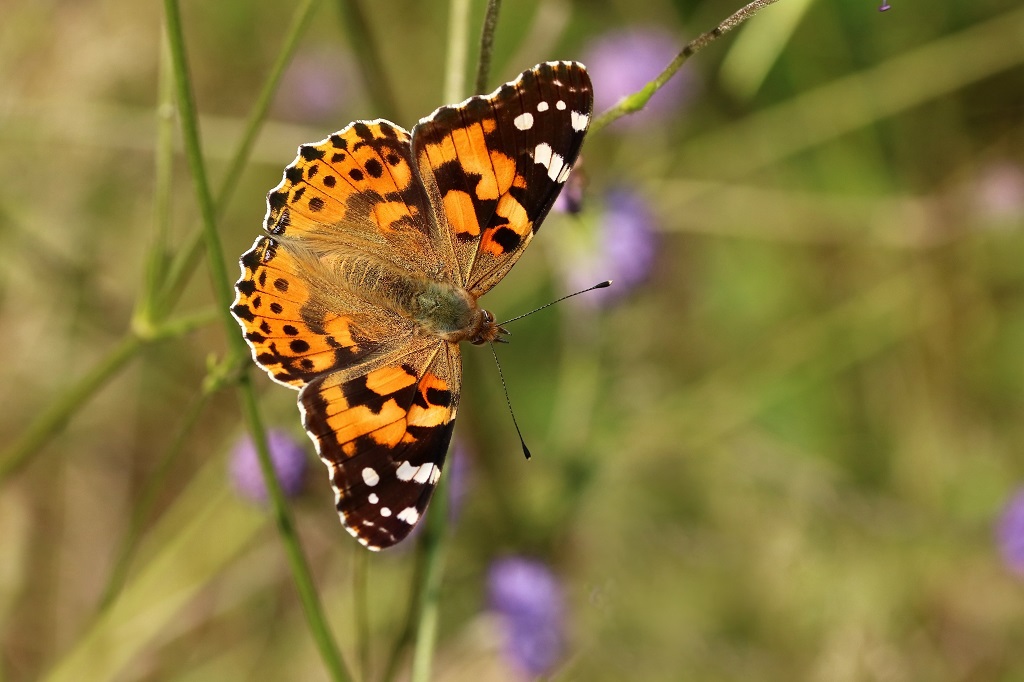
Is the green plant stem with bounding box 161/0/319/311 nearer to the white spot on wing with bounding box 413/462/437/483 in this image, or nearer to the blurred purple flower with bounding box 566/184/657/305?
the white spot on wing with bounding box 413/462/437/483

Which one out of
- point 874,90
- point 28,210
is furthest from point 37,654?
point 874,90

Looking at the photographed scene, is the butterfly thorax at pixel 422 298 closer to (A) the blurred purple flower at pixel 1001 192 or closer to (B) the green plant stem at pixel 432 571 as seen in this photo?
(B) the green plant stem at pixel 432 571

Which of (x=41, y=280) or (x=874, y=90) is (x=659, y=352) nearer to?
(x=874, y=90)

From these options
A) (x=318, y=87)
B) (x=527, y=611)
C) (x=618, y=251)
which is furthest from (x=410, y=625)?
(x=318, y=87)

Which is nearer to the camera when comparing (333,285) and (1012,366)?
(333,285)

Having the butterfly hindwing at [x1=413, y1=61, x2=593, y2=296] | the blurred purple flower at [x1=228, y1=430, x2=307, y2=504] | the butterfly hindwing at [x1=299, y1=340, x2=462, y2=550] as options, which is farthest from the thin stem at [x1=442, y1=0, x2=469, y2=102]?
the blurred purple flower at [x1=228, y1=430, x2=307, y2=504]

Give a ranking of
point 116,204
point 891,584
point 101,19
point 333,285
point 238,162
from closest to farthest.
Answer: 1. point 238,162
2. point 333,285
3. point 891,584
4. point 116,204
5. point 101,19
